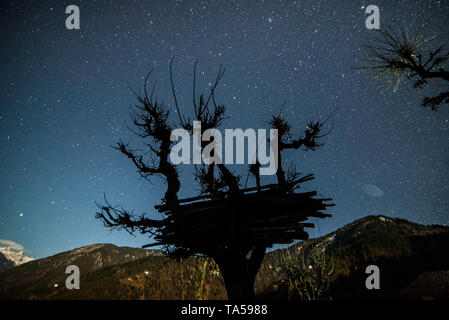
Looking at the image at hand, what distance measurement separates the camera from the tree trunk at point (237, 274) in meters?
3.50

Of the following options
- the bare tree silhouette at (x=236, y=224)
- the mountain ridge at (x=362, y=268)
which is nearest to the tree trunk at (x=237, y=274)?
the bare tree silhouette at (x=236, y=224)

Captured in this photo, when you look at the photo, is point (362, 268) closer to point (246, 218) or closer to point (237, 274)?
point (237, 274)

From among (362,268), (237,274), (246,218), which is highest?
(246,218)

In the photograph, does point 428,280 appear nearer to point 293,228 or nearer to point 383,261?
point 293,228

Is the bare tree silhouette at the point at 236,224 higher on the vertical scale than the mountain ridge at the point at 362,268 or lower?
higher

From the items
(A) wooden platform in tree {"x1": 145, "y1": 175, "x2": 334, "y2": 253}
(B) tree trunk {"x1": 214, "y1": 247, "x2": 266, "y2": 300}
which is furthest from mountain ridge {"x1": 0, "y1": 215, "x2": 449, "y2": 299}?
(A) wooden platform in tree {"x1": 145, "y1": 175, "x2": 334, "y2": 253}

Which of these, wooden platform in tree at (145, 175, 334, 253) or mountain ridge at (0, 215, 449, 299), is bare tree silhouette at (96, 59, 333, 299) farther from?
mountain ridge at (0, 215, 449, 299)

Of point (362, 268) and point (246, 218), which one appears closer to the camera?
point (246, 218)

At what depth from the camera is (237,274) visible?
356cm

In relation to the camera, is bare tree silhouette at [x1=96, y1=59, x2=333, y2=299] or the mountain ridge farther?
the mountain ridge

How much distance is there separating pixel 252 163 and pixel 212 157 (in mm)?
1812

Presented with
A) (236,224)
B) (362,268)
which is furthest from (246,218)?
(362,268)

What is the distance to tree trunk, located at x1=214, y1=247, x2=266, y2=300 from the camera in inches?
138

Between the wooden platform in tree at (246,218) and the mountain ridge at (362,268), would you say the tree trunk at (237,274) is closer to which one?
the wooden platform in tree at (246,218)
